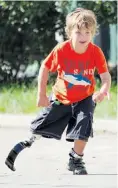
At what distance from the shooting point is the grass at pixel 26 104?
10323mm

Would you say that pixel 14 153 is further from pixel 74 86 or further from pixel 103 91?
pixel 103 91

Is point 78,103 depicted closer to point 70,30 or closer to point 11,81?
point 70,30

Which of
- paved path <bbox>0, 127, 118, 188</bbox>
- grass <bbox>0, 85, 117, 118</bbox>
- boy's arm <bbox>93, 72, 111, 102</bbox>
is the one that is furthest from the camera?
grass <bbox>0, 85, 117, 118</bbox>

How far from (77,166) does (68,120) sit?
0.40 metres

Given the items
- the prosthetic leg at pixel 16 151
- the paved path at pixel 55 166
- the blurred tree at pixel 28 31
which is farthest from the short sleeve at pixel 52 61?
the blurred tree at pixel 28 31

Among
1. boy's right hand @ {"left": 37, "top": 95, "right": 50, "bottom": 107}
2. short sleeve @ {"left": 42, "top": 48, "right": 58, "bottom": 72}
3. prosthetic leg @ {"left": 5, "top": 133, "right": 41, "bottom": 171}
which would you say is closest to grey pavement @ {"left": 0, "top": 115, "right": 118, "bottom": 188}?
prosthetic leg @ {"left": 5, "top": 133, "right": 41, "bottom": 171}

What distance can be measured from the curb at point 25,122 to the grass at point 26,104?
461 millimetres

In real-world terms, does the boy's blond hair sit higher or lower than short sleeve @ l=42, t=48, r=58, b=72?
higher

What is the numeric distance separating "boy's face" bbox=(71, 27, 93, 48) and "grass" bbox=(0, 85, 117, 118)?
3.93m

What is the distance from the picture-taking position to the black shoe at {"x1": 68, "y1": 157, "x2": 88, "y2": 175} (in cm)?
623

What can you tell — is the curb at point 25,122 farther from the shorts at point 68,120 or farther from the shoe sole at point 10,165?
the shoe sole at point 10,165

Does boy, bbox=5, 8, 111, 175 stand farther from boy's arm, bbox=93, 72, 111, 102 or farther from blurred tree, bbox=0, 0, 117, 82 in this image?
blurred tree, bbox=0, 0, 117, 82

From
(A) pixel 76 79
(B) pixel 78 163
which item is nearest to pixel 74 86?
(A) pixel 76 79

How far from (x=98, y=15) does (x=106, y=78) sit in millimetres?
9121
